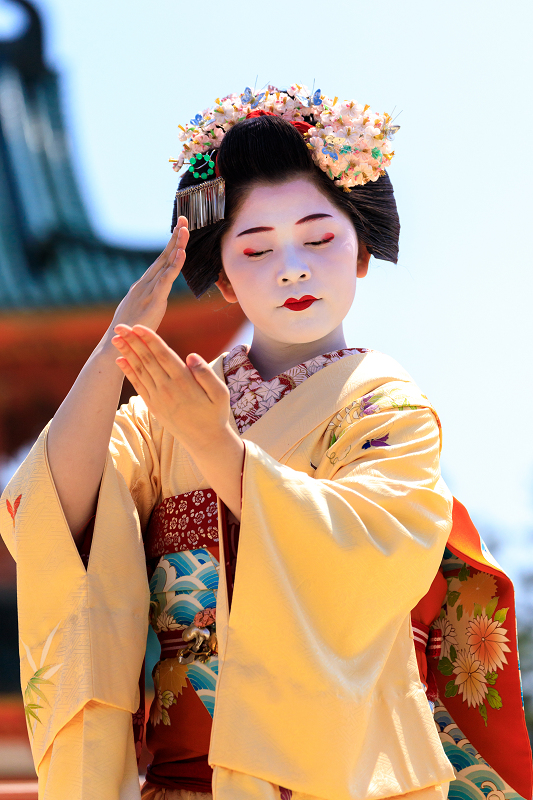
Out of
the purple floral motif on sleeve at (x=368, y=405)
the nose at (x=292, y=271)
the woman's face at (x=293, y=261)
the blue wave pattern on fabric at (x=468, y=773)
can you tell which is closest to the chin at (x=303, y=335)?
the woman's face at (x=293, y=261)

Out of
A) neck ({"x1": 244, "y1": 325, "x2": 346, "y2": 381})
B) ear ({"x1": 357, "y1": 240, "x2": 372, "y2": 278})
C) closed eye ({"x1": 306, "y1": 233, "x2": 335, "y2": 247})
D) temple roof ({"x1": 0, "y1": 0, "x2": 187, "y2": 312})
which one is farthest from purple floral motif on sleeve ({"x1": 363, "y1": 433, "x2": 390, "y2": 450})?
temple roof ({"x1": 0, "y1": 0, "x2": 187, "y2": 312})

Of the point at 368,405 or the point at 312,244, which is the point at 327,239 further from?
the point at 368,405

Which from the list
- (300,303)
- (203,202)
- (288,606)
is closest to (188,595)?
(288,606)

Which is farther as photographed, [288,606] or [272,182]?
[272,182]

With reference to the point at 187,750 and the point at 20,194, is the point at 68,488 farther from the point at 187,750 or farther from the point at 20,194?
the point at 20,194

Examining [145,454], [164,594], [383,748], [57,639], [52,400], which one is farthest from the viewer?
[52,400]

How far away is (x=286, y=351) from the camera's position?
6.22ft

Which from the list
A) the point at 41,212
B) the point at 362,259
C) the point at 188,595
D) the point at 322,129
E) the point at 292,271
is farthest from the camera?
the point at 41,212

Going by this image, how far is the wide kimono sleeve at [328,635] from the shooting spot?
4.19 ft

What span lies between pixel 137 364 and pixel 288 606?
442 millimetres

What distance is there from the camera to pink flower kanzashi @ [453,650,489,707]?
1.79 m

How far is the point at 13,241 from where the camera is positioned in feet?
16.4

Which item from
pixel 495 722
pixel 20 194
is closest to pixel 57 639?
pixel 495 722

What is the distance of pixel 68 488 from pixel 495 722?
101cm
